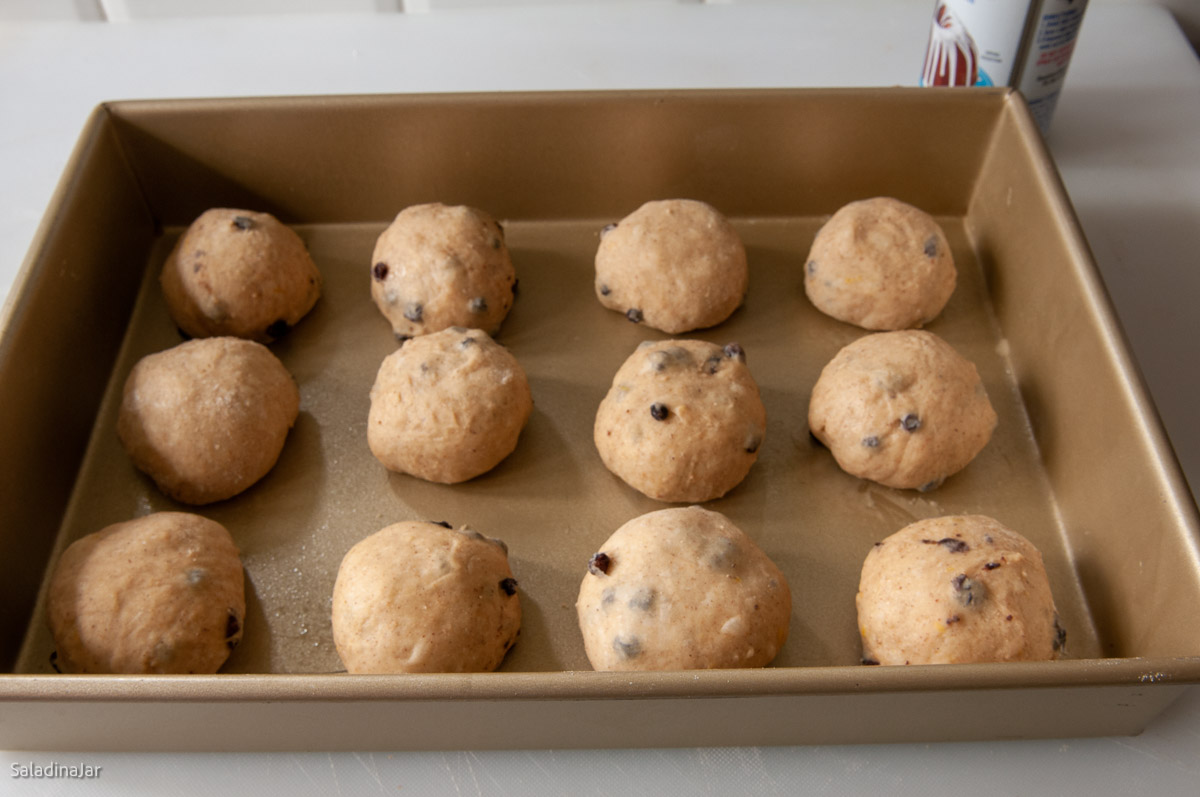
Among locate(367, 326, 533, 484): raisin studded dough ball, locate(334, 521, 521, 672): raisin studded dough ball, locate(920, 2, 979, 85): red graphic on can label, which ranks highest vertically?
locate(920, 2, 979, 85): red graphic on can label

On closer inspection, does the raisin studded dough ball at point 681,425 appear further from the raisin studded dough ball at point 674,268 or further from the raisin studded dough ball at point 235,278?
the raisin studded dough ball at point 235,278

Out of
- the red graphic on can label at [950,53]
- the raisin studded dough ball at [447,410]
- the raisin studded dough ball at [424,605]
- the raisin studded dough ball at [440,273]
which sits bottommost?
the raisin studded dough ball at [424,605]

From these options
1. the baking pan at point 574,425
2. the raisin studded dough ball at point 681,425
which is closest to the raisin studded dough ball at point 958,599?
the baking pan at point 574,425

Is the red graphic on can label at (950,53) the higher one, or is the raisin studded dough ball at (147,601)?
the red graphic on can label at (950,53)

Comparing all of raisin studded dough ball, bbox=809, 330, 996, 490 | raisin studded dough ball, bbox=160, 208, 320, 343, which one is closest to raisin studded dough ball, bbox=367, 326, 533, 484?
raisin studded dough ball, bbox=160, 208, 320, 343

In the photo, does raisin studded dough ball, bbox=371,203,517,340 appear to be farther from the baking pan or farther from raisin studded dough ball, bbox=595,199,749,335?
raisin studded dough ball, bbox=595,199,749,335
